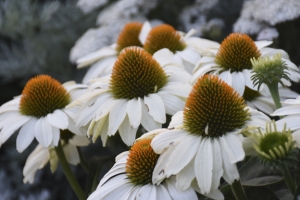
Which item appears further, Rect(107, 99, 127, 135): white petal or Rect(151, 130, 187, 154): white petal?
Rect(107, 99, 127, 135): white petal

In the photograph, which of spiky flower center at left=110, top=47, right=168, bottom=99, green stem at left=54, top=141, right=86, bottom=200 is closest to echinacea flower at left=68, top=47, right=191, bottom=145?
spiky flower center at left=110, top=47, right=168, bottom=99

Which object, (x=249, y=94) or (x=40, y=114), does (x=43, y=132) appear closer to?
(x=40, y=114)

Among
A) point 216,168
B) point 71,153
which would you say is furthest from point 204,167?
point 71,153

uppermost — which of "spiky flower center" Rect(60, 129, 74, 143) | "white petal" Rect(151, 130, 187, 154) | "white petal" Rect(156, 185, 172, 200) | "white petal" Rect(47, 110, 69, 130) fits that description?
"white petal" Rect(151, 130, 187, 154)

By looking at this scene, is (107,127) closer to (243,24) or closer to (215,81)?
(215,81)

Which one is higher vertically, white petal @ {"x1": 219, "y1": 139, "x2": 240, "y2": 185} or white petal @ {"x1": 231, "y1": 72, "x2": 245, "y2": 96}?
white petal @ {"x1": 219, "y1": 139, "x2": 240, "y2": 185}

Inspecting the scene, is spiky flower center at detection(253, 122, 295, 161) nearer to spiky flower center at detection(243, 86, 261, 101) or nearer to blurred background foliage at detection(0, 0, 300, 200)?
spiky flower center at detection(243, 86, 261, 101)

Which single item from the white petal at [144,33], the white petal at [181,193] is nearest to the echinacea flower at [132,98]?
the white petal at [181,193]
